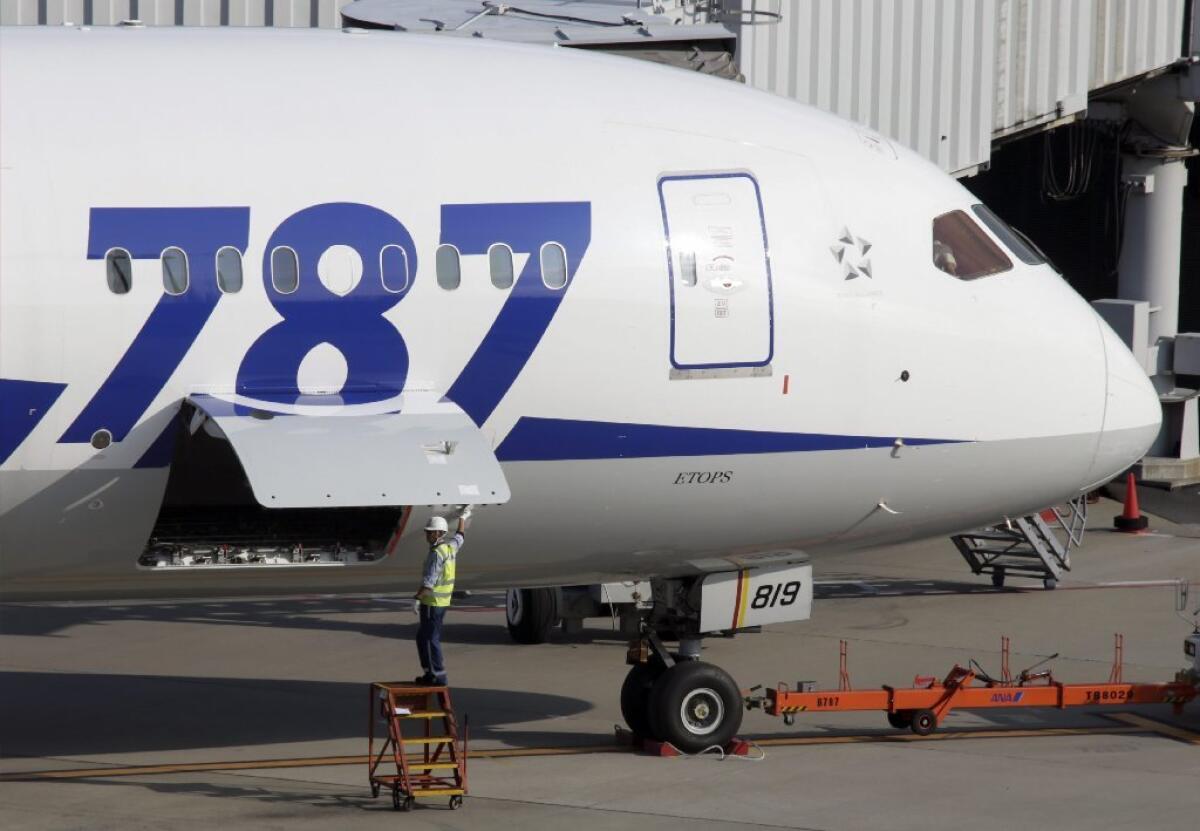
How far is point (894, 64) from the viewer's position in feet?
94.4

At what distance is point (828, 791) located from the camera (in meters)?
15.0

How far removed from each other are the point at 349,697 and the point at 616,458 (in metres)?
5.51

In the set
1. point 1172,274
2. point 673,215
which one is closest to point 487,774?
point 673,215

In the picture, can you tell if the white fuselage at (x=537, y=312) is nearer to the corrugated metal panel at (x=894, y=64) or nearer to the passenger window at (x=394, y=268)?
the passenger window at (x=394, y=268)

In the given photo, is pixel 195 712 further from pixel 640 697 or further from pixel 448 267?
pixel 448 267

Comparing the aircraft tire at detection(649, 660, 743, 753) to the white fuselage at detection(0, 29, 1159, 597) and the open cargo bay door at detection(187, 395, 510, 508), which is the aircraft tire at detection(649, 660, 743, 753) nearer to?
the white fuselage at detection(0, 29, 1159, 597)

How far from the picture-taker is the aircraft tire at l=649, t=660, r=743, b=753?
1591 centimetres

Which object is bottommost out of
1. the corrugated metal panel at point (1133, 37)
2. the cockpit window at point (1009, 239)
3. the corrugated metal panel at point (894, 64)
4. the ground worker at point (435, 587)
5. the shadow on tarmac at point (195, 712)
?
the shadow on tarmac at point (195, 712)

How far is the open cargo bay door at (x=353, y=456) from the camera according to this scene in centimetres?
1280

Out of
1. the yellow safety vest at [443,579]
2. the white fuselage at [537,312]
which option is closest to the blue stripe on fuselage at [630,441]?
the white fuselage at [537,312]

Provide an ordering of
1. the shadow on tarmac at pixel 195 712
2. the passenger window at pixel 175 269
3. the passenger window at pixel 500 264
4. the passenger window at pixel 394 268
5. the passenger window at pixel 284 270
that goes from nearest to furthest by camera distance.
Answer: the passenger window at pixel 175 269, the passenger window at pixel 284 270, the passenger window at pixel 394 268, the passenger window at pixel 500 264, the shadow on tarmac at pixel 195 712

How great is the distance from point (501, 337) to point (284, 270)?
1.64m

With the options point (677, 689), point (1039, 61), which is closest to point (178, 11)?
point (1039, 61)

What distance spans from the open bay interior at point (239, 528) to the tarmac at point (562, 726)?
82 cm
